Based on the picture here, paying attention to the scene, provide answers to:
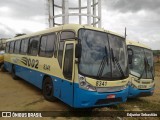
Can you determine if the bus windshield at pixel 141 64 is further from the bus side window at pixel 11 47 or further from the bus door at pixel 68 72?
the bus side window at pixel 11 47

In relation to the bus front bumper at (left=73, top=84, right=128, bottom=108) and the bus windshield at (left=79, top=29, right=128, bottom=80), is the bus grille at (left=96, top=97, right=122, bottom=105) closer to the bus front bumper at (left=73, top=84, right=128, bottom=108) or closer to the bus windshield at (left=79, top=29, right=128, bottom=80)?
the bus front bumper at (left=73, top=84, right=128, bottom=108)

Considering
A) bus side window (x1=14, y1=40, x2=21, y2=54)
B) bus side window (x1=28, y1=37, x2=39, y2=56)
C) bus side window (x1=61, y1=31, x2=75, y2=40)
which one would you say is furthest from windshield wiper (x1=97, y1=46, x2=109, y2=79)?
bus side window (x1=14, y1=40, x2=21, y2=54)

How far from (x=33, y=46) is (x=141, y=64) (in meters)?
5.11

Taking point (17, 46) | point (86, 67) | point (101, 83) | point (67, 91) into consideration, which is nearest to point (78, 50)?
point (86, 67)

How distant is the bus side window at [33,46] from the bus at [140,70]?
13.5ft

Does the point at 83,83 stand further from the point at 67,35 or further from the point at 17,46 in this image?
the point at 17,46

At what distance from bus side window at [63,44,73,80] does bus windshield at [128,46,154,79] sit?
3.43 meters

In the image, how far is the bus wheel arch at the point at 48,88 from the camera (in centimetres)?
891

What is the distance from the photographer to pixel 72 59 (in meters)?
7.18

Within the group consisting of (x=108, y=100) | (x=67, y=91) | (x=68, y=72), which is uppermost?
(x=68, y=72)

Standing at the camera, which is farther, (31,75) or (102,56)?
(31,75)

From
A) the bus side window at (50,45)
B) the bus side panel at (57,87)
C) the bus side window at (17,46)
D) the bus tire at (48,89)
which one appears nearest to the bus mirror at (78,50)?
the bus side panel at (57,87)

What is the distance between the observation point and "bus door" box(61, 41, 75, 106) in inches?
281

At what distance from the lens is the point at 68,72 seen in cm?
737
